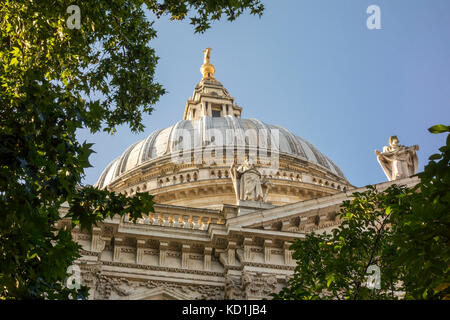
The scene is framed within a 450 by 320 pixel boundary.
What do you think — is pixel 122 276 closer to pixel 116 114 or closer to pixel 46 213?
pixel 116 114

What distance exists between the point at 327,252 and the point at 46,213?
232 inches

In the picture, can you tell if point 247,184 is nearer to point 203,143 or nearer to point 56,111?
point 56,111

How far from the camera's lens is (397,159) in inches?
1067

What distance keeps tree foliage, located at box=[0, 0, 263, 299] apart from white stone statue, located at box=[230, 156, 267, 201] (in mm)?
9949

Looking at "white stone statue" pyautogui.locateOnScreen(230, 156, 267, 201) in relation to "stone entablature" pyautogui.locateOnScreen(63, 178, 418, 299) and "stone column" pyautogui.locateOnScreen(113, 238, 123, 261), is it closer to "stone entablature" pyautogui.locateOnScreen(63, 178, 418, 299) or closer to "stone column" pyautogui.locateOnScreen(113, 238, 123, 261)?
"stone entablature" pyautogui.locateOnScreen(63, 178, 418, 299)

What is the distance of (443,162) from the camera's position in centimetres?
738

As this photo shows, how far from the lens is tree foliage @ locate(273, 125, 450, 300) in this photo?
7.46m

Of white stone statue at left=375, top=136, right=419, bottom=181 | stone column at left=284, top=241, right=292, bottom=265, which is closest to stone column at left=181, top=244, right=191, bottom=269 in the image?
stone column at left=284, top=241, right=292, bottom=265

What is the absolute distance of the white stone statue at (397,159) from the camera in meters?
27.0

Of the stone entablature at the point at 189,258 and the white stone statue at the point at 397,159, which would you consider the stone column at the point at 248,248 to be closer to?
the stone entablature at the point at 189,258

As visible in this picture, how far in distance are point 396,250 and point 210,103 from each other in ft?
160

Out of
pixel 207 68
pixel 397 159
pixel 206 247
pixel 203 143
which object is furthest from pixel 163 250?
pixel 207 68

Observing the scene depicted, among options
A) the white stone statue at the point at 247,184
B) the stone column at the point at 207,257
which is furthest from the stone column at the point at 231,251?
the white stone statue at the point at 247,184
